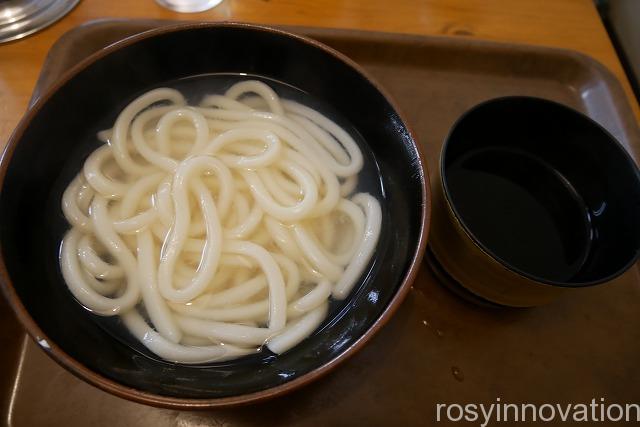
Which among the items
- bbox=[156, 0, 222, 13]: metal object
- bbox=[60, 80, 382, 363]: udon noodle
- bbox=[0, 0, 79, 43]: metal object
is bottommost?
bbox=[60, 80, 382, 363]: udon noodle

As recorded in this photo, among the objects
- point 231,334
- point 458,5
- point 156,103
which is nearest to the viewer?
point 231,334

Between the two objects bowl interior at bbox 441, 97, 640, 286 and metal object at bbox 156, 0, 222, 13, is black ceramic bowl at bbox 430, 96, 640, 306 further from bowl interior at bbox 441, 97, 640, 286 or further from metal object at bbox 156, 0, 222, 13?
metal object at bbox 156, 0, 222, 13

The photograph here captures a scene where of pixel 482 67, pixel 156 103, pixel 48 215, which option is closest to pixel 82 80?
pixel 156 103

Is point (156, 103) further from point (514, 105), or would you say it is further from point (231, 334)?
point (514, 105)

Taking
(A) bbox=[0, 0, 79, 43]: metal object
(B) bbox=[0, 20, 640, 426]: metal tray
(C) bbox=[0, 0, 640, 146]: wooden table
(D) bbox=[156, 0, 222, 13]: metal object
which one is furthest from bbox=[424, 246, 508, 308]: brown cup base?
(A) bbox=[0, 0, 79, 43]: metal object

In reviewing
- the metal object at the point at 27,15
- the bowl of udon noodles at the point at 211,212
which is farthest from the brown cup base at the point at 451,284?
the metal object at the point at 27,15

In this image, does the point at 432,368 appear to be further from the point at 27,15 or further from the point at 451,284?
the point at 27,15
